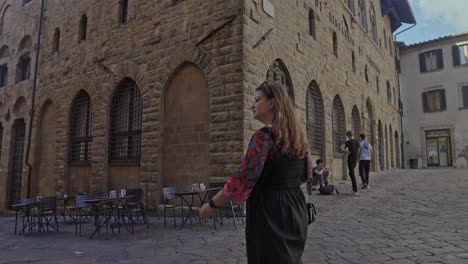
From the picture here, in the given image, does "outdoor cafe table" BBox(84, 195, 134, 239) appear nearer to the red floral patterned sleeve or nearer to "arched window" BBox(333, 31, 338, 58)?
the red floral patterned sleeve

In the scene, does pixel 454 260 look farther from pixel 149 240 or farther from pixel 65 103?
pixel 65 103

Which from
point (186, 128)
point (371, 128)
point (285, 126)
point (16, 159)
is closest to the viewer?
point (285, 126)

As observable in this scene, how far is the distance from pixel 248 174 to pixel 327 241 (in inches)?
130

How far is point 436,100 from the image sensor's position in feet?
82.0

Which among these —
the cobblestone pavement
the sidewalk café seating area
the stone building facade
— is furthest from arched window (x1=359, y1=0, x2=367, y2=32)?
the sidewalk café seating area

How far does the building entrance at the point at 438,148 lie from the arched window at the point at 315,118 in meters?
18.0

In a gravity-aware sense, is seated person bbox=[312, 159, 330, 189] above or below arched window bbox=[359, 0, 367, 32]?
below

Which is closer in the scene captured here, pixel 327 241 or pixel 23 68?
pixel 327 241

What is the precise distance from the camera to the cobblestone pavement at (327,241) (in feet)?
13.2

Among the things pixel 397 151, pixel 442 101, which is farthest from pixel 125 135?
pixel 442 101

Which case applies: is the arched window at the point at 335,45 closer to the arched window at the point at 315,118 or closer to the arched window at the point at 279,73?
the arched window at the point at 315,118

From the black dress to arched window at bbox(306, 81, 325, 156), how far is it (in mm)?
8941

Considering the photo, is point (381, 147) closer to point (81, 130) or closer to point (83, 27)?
point (81, 130)

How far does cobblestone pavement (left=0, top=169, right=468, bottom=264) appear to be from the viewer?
13.2 feet
